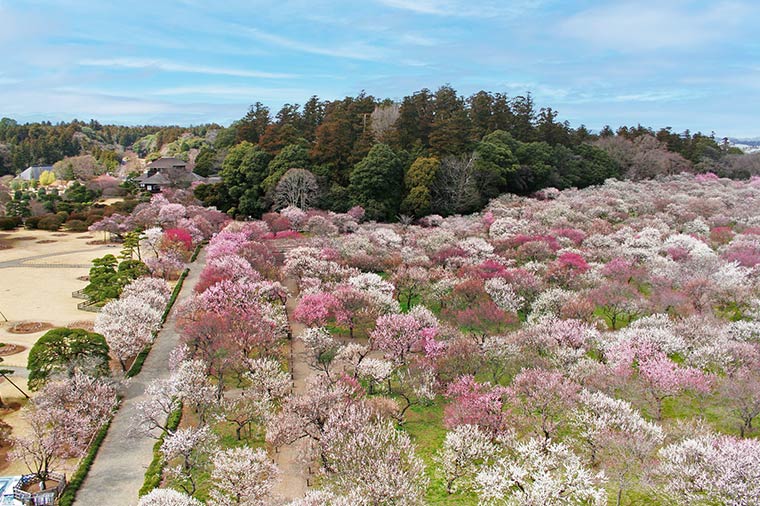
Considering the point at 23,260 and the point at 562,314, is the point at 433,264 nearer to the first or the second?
the point at 562,314

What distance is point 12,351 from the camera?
2244 centimetres

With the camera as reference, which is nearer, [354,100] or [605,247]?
[605,247]

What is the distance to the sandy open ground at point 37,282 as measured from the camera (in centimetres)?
2241

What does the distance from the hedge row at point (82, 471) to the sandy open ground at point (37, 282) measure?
220cm

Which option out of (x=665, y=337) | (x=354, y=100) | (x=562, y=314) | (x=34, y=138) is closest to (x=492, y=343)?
(x=562, y=314)

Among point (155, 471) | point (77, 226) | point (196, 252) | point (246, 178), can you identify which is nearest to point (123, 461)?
point (155, 471)

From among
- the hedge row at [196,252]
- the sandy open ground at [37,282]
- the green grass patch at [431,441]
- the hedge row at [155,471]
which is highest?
the hedge row at [196,252]

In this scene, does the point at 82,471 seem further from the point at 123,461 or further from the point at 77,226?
the point at 77,226

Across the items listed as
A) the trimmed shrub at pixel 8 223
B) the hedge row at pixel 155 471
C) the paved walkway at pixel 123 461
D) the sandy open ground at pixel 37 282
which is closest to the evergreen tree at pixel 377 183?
the sandy open ground at pixel 37 282

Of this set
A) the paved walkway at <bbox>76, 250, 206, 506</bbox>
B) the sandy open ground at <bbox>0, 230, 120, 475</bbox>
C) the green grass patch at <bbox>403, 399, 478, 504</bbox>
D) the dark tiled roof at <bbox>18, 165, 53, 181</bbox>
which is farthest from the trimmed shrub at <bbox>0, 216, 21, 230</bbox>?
the green grass patch at <bbox>403, 399, 478, 504</bbox>

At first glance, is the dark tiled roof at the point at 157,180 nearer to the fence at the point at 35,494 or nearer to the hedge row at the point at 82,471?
the hedge row at the point at 82,471

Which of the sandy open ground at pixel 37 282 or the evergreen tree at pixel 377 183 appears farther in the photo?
the evergreen tree at pixel 377 183

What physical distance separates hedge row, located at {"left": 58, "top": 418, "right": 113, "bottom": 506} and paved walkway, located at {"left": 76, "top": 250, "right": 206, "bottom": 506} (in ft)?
0.39

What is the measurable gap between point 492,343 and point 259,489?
31.7 ft
